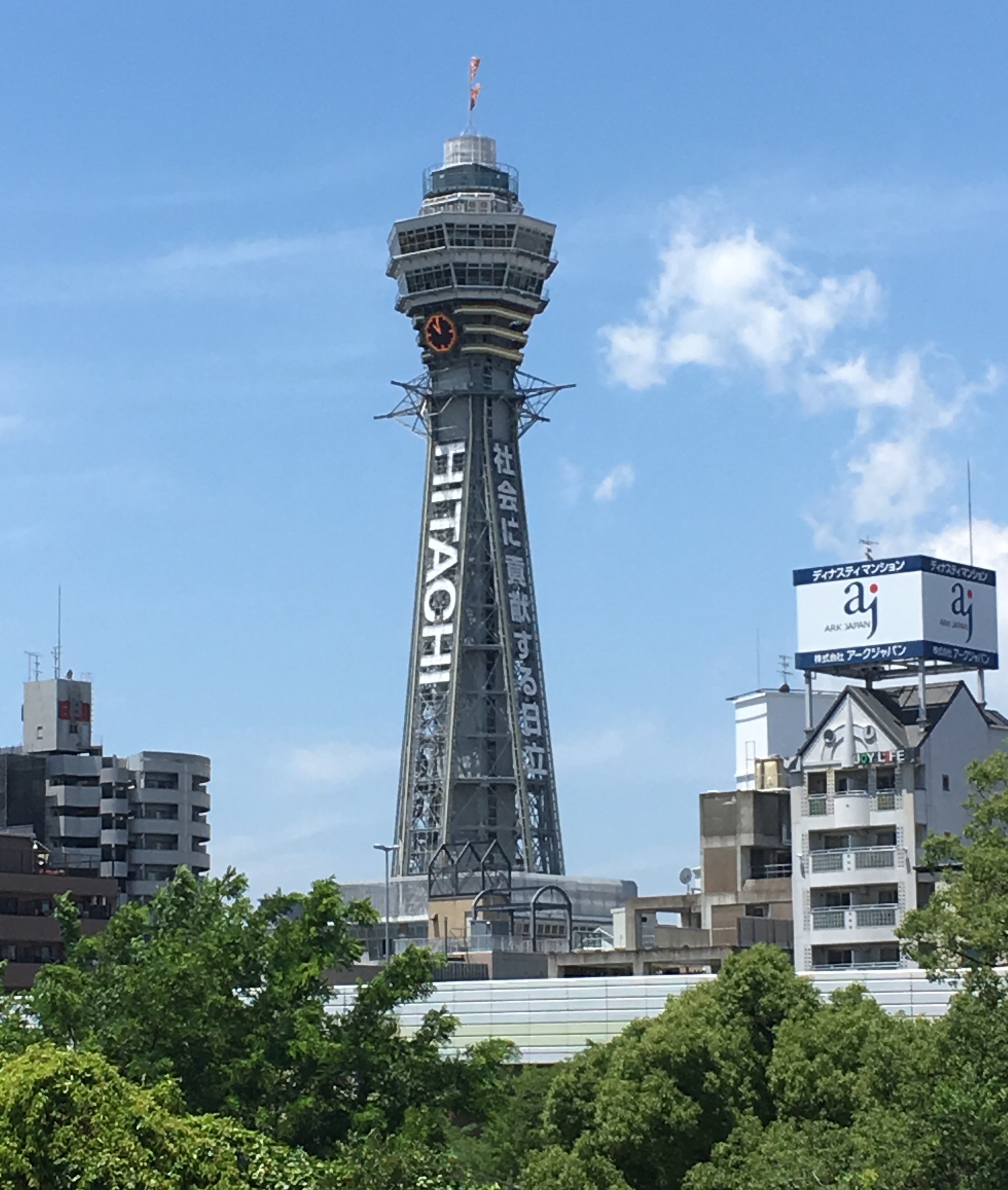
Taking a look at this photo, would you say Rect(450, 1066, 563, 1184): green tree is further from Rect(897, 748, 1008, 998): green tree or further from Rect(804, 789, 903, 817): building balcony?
Rect(804, 789, 903, 817): building balcony

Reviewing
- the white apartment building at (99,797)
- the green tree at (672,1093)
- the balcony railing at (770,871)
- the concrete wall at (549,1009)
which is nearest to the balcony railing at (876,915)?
the balcony railing at (770,871)

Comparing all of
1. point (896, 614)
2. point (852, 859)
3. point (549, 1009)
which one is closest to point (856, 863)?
point (852, 859)

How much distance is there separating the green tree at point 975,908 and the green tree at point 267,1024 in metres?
12.6

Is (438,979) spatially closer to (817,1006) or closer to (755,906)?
(755,906)

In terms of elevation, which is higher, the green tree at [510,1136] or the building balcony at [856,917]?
the building balcony at [856,917]

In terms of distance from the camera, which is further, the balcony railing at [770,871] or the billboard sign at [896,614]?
the balcony railing at [770,871]

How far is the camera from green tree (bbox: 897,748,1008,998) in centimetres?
4538

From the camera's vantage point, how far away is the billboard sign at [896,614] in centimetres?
10431

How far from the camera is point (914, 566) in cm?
10488

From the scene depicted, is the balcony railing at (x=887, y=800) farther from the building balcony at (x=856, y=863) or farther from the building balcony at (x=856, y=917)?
the building balcony at (x=856, y=917)

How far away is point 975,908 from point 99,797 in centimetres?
14480

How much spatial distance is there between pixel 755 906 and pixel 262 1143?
76889 millimetres

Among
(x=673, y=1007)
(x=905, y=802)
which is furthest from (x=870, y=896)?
(x=673, y=1007)

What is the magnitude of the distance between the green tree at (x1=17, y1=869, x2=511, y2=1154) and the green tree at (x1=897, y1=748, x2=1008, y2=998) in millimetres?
12562
